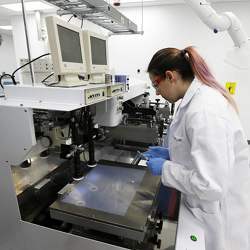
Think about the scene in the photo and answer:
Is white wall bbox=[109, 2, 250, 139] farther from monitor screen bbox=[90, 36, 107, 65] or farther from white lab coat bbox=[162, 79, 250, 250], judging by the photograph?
white lab coat bbox=[162, 79, 250, 250]

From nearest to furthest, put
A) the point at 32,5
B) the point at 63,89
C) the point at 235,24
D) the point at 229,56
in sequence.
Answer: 1. the point at 63,89
2. the point at 235,24
3. the point at 229,56
4. the point at 32,5

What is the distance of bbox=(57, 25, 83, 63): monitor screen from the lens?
0.97 meters

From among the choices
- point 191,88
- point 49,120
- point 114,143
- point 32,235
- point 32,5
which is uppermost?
point 32,5

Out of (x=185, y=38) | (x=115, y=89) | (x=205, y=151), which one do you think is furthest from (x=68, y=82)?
(x=185, y=38)

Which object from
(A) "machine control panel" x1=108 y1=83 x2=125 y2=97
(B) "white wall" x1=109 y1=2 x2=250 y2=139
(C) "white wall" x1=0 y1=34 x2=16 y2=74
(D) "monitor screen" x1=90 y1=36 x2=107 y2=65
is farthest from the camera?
(C) "white wall" x1=0 y1=34 x2=16 y2=74

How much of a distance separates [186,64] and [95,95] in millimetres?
440

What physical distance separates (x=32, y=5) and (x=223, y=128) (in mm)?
4445

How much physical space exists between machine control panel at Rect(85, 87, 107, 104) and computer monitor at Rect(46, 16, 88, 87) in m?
0.11

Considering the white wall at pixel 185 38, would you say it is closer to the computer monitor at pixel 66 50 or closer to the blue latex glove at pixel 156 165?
the computer monitor at pixel 66 50

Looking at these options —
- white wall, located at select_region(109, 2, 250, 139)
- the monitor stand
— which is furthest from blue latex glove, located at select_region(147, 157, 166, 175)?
white wall, located at select_region(109, 2, 250, 139)

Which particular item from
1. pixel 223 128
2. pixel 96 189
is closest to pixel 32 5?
pixel 96 189

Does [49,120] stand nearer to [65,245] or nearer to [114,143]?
[65,245]

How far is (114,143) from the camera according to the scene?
1.87 m

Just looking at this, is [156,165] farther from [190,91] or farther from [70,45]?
[70,45]
